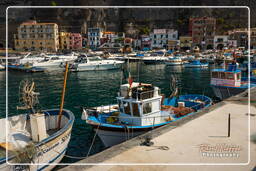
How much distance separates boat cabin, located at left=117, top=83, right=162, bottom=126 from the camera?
12953 mm

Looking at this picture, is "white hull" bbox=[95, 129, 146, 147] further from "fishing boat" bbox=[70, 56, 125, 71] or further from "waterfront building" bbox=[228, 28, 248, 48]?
"waterfront building" bbox=[228, 28, 248, 48]

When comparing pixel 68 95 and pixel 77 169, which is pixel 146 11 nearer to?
pixel 68 95

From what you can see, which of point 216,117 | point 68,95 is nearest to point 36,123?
point 216,117

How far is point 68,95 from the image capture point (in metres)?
28.2

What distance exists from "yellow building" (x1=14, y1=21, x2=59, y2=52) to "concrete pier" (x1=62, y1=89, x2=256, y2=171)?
82.4 m

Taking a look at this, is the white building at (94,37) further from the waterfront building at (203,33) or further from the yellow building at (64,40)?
the waterfront building at (203,33)

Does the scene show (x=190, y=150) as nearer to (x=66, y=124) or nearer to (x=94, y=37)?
(x=66, y=124)

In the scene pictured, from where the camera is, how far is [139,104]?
1296 cm

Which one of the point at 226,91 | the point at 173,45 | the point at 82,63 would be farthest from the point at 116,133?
the point at 173,45

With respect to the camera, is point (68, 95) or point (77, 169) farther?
point (68, 95)

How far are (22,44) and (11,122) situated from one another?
284ft

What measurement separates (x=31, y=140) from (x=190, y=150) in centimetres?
698

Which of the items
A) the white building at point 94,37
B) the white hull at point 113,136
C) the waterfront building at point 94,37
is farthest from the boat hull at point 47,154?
the white building at point 94,37

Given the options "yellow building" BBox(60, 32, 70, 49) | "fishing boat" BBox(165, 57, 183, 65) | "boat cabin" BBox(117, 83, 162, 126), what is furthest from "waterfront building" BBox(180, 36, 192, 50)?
"boat cabin" BBox(117, 83, 162, 126)
